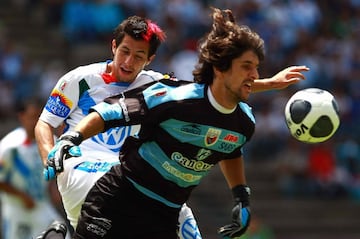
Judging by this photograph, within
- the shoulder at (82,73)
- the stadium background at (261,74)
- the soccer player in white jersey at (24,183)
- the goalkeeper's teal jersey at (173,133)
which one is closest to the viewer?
the goalkeeper's teal jersey at (173,133)

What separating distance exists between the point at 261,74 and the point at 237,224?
10.3 meters

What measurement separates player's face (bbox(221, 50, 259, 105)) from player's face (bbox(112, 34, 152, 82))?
919 millimetres

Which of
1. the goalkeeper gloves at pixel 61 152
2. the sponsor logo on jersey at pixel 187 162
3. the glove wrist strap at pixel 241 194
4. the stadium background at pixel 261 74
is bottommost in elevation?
the goalkeeper gloves at pixel 61 152

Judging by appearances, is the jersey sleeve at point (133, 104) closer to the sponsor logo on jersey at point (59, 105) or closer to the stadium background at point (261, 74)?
the sponsor logo on jersey at point (59, 105)

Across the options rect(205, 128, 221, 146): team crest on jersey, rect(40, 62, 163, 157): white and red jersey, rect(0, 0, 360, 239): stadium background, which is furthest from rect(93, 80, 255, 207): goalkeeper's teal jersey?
rect(0, 0, 360, 239): stadium background

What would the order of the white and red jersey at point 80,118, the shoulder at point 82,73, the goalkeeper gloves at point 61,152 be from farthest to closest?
the shoulder at point 82,73 < the white and red jersey at point 80,118 < the goalkeeper gloves at point 61,152

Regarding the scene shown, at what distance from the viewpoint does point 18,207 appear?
10.7 m

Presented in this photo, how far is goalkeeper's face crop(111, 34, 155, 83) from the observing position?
6750mm

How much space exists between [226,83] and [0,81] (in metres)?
9.77

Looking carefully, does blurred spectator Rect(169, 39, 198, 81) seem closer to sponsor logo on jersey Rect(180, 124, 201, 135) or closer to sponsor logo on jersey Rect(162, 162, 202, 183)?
sponsor logo on jersey Rect(162, 162, 202, 183)

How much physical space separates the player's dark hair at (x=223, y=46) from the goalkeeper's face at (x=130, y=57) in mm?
652

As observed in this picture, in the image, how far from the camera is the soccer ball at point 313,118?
6496 mm

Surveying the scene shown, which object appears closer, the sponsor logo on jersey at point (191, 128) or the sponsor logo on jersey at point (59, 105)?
the sponsor logo on jersey at point (191, 128)

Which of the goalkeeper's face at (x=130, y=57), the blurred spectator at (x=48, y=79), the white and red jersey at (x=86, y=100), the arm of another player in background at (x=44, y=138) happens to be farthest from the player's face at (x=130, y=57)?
the blurred spectator at (x=48, y=79)
